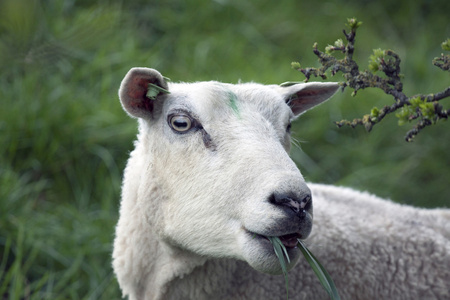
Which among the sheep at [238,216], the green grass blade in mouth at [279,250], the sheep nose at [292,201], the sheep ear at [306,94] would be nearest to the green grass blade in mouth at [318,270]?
the sheep at [238,216]

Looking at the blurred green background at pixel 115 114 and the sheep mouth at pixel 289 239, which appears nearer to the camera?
the sheep mouth at pixel 289 239

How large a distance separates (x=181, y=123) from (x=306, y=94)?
874mm

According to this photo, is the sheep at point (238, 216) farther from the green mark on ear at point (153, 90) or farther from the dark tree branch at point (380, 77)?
the dark tree branch at point (380, 77)

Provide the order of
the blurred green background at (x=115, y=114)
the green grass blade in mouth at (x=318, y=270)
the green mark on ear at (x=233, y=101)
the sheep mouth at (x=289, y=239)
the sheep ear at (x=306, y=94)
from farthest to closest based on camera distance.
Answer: the blurred green background at (x=115, y=114)
the sheep ear at (x=306, y=94)
the green mark on ear at (x=233, y=101)
the green grass blade in mouth at (x=318, y=270)
the sheep mouth at (x=289, y=239)

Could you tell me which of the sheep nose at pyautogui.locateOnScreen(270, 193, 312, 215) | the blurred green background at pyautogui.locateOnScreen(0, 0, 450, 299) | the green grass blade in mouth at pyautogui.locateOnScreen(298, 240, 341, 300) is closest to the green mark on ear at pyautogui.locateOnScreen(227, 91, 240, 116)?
the sheep nose at pyautogui.locateOnScreen(270, 193, 312, 215)

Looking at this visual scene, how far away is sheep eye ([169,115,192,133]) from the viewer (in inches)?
116

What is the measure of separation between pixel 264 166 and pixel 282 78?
384cm

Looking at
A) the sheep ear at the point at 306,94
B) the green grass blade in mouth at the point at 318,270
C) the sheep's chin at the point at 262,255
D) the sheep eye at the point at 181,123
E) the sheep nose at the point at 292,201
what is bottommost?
the sheep's chin at the point at 262,255

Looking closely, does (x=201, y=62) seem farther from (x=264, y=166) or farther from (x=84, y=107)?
(x=264, y=166)

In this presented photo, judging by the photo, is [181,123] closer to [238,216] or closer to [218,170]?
[218,170]

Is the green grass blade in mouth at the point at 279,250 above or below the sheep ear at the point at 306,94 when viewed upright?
below

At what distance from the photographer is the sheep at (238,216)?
2586 millimetres

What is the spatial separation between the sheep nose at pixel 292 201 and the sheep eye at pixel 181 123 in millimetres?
674

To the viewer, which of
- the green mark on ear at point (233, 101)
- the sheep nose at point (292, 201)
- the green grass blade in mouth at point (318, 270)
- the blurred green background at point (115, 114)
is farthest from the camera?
the blurred green background at point (115, 114)
